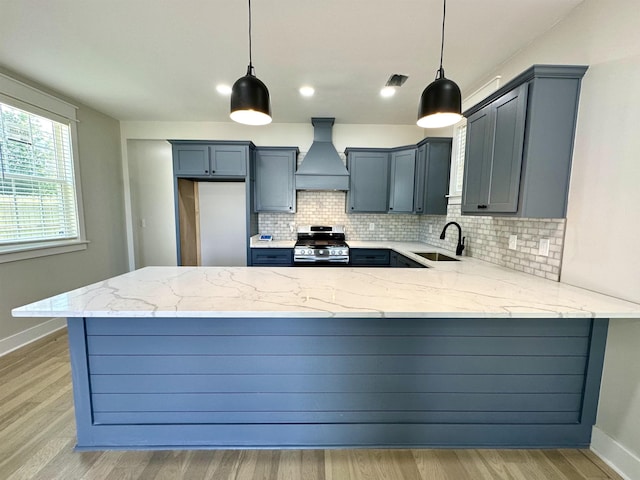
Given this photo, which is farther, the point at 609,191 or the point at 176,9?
the point at 176,9

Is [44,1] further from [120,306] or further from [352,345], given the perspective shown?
[352,345]

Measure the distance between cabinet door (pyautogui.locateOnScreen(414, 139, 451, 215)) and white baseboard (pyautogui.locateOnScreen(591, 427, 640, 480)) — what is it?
239cm

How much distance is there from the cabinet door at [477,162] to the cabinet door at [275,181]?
90.1 inches

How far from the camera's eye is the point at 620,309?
1.24 m

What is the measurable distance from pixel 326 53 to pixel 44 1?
1.91 metres

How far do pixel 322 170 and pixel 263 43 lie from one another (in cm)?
183

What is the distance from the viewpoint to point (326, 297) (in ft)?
4.45

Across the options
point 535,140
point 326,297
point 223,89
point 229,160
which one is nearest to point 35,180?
point 229,160

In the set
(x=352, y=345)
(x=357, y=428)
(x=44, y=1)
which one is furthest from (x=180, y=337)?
(x=44, y=1)

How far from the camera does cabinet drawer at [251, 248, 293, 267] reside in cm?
355

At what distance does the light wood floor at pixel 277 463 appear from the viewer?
1.34 metres

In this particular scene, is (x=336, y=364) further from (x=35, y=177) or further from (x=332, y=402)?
(x=35, y=177)

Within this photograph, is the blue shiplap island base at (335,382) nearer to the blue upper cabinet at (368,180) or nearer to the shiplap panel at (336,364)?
the shiplap panel at (336,364)

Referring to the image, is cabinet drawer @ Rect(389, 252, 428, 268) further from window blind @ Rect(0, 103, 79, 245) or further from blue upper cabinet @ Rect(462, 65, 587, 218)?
window blind @ Rect(0, 103, 79, 245)
